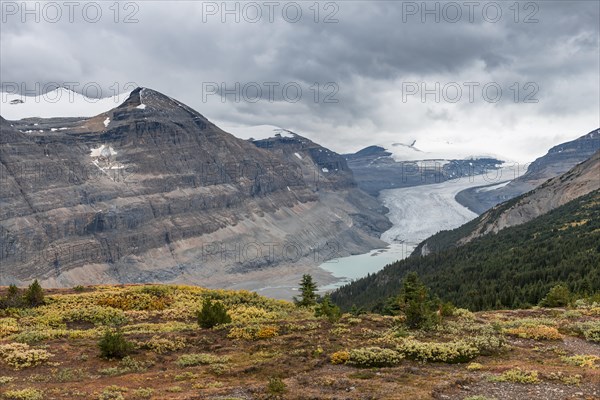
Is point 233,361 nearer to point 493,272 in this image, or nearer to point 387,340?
point 387,340

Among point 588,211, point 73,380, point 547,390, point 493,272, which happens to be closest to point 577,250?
point 493,272

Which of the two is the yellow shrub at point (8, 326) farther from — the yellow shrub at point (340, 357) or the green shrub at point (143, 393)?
the yellow shrub at point (340, 357)

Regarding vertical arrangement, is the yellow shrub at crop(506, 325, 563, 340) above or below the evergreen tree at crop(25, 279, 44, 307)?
below

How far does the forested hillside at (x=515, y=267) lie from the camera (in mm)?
76188

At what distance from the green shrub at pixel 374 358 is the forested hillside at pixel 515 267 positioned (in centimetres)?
3581

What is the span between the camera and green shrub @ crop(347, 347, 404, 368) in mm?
22953

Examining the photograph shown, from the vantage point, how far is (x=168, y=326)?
3484cm

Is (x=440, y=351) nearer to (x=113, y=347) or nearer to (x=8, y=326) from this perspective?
(x=113, y=347)

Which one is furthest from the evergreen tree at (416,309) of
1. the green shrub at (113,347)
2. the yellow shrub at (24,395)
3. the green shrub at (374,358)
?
the yellow shrub at (24,395)

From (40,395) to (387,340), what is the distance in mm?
15985

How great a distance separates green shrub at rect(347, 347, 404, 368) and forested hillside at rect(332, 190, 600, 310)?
3581cm

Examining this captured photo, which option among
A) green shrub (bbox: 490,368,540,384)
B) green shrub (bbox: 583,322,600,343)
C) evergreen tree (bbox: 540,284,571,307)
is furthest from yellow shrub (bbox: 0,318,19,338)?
evergreen tree (bbox: 540,284,571,307)

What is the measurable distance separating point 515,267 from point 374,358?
87837 millimetres

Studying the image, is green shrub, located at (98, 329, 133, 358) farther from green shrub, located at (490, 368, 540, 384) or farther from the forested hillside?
the forested hillside
